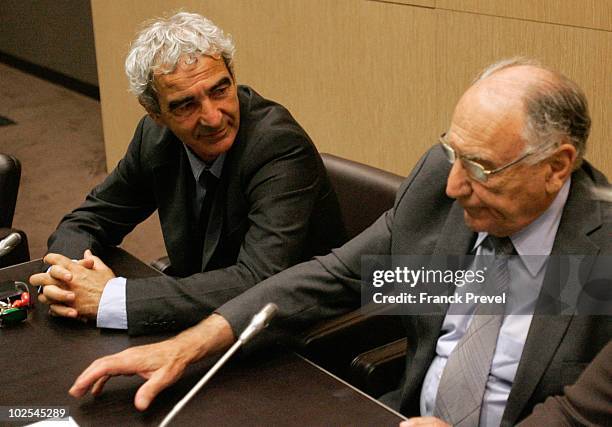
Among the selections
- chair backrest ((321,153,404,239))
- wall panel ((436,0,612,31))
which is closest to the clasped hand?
chair backrest ((321,153,404,239))

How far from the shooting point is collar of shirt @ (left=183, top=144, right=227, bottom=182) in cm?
237

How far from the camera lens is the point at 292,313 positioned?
6.44 ft

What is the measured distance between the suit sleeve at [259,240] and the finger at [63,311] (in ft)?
0.43

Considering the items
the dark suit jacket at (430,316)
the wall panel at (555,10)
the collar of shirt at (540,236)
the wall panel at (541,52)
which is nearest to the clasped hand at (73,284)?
the dark suit jacket at (430,316)

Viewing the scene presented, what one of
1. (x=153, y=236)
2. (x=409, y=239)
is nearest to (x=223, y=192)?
(x=409, y=239)

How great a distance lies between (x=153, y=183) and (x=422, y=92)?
1.33m

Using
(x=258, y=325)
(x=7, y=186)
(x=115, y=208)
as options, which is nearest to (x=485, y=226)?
(x=258, y=325)

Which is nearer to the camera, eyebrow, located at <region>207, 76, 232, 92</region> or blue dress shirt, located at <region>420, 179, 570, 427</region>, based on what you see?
blue dress shirt, located at <region>420, 179, 570, 427</region>

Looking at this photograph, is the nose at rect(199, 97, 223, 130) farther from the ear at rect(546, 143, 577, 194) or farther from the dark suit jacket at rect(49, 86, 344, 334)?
the ear at rect(546, 143, 577, 194)

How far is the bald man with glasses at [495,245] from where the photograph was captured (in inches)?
62.1

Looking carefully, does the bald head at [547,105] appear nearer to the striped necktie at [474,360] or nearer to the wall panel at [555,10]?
the striped necktie at [474,360]

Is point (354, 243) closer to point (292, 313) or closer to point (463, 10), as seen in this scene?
point (292, 313)

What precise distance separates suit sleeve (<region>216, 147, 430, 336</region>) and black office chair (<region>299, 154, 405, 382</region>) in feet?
0.34

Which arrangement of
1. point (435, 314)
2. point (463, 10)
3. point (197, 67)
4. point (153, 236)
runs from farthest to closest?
point (153, 236), point (463, 10), point (197, 67), point (435, 314)
